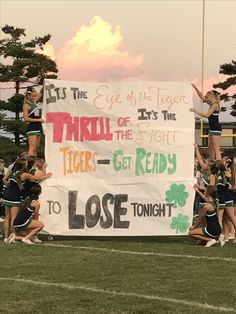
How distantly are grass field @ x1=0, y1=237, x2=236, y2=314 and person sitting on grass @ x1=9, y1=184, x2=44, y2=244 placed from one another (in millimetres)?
310

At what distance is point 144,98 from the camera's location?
34.6ft

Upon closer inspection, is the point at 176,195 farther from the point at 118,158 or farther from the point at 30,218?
the point at 30,218

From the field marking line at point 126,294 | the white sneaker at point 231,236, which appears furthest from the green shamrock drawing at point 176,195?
the field marking line at point 126,294

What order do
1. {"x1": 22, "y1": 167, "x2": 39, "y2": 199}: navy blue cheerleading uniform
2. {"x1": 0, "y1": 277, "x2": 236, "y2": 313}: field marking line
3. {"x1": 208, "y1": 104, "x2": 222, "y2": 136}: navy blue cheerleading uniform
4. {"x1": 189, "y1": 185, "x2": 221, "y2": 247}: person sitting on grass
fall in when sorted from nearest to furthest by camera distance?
1. {"x1": 0, "y1": 277, "x2": 236, "y2": 313}: field marking line
2. {"x1": 189, "y1": 185, "x2": 221, "y2": 247}: person sitting on grass
3. {"x1": 22, "y1": 167, "x2": 39, "y2": 199}: navy blue cheerleading uniform
4. {"x1": 208, "y1": 104, "x2": 222, "y2": 136}: navy blue cheerleading uniform

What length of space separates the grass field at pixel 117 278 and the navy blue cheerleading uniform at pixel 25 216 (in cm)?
37

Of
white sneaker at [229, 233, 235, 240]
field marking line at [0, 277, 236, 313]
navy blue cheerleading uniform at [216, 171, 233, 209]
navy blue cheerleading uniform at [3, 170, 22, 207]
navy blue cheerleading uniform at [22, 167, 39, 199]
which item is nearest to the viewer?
Answer: field marking line at [0, 277, 236, 313]

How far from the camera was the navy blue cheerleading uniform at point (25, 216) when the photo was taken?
10.2m

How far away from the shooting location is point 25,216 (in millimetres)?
10234

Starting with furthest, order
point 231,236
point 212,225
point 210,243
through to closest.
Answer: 1. point 231,236
2. point 212,225
3. point 210,243

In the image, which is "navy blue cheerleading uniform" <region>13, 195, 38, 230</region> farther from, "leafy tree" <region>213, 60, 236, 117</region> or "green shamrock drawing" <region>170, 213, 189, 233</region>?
"leafy tree" <region>213, 60, 236, 117</region>

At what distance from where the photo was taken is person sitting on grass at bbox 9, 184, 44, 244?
401 inches

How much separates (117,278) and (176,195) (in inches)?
137

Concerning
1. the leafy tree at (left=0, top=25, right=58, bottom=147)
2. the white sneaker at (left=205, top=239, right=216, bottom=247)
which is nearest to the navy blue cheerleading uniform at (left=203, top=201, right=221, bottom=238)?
the white sneaker at (left=205, top=239, right=216, bottom=247)

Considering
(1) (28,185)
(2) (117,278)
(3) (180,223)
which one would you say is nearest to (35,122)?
(1) (28,185)
